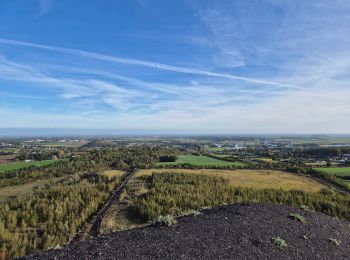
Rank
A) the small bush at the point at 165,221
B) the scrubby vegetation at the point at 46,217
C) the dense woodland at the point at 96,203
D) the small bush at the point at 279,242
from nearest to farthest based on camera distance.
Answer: the small bush at the point at 279,242
the small bush at the point at 165,221
the scrubby vegetation at the point at 46,217
the dense woodland at the point at 96,203

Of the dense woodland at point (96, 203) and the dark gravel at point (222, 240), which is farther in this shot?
the dense woodland at point (96, 203)

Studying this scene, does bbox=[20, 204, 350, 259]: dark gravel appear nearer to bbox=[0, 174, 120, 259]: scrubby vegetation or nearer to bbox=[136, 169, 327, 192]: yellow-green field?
bbox=[0, 174, 120, 259]: scrubby vegetation

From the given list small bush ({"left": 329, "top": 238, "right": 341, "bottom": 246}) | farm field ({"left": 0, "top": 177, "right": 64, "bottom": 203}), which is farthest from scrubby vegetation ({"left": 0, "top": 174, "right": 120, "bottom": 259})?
small bush ({"left": 329, "top": 238, "right": 341, "bottom": 246})

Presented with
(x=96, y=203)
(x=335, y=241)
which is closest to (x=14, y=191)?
(x=96, y=203)

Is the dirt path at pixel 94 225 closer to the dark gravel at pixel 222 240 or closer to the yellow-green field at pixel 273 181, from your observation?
the dark gravel at pixel 222 240

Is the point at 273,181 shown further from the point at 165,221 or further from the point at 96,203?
the point at 165,221

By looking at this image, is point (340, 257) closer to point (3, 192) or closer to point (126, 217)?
point (126, 217)

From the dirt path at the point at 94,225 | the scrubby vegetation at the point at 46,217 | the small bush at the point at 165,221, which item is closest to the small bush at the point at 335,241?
the small bush at the point at 165,221
